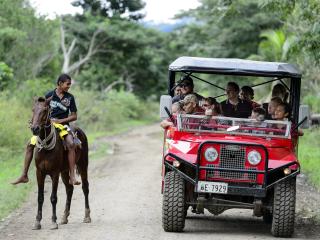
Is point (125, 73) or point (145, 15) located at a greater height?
point (145, 15)

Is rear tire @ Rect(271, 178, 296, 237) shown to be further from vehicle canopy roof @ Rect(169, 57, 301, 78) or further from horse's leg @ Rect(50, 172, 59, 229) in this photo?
horse's leg @ Rect(50, 172, 59, 229)

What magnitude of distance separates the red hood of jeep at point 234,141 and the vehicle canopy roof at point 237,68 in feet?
3.35

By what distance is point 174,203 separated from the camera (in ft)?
37.0

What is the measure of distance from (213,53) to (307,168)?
23871 millimetres

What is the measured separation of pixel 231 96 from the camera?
499 inches

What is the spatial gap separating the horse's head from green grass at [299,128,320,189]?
834 centimetres

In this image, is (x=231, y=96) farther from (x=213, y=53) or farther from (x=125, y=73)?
(x=125, y=73)

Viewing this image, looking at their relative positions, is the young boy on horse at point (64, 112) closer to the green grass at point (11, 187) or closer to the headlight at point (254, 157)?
the green grass at point (11, 187)

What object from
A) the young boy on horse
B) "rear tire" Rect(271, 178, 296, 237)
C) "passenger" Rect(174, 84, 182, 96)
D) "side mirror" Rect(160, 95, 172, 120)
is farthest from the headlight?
the young boy on horse

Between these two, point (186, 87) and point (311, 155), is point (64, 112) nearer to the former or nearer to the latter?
point (186, 87)

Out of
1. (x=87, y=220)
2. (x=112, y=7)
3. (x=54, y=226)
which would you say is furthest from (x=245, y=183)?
(x=112, y=7)

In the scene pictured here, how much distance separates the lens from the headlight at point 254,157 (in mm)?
11250

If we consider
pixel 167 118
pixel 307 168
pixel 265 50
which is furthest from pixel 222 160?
pixel 265 50

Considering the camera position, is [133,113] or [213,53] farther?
[133,113]
